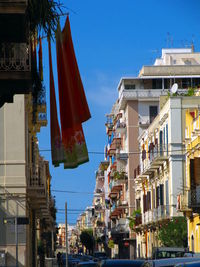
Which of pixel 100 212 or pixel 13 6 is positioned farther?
pixel 100 212

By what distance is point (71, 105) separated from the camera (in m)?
12.3

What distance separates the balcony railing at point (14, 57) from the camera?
40.5 ft

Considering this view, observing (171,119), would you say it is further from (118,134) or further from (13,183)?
(118,134)

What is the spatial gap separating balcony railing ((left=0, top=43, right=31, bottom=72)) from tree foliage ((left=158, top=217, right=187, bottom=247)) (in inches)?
1504

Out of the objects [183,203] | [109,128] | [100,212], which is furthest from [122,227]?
[100,212]

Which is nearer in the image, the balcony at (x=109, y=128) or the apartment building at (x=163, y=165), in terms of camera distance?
the apartment building at (x=163, y=165)

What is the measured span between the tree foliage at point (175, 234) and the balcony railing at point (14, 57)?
38201 mm

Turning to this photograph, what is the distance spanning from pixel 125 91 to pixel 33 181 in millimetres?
44448

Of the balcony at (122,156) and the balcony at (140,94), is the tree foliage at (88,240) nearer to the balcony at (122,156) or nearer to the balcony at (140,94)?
the balcony at (122,156)

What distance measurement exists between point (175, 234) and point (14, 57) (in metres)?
38.5

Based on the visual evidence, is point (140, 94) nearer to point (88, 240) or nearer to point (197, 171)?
point (197, 171)

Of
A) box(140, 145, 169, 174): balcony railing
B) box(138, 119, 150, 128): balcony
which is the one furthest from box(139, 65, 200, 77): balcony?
box(140, 145, 169, 174): balcony railing

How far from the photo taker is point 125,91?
76.5 meters

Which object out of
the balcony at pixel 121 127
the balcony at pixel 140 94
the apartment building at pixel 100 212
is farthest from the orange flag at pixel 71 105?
the apartment building at pixel 100 212
